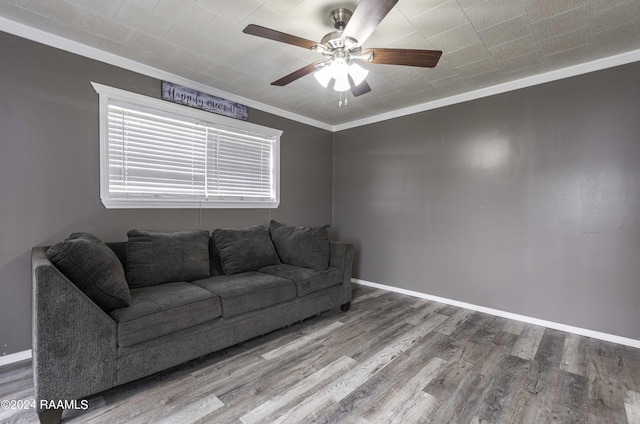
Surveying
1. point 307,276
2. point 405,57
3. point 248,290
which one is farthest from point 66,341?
point 405,57

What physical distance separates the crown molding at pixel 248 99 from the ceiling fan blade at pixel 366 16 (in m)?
2.11

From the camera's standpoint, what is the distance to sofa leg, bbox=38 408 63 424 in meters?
1.49

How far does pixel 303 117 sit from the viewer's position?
429 centimetres

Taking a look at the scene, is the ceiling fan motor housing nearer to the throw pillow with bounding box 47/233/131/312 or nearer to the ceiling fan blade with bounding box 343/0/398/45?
the ceiling fan blade with bounding box 343/0/398/45

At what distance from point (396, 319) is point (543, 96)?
2791mm

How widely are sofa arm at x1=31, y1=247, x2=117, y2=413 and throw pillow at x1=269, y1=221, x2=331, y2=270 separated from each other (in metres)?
1.82

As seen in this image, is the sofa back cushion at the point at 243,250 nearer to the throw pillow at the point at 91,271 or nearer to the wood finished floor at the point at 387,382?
the wood finished floor at the point at 387,382

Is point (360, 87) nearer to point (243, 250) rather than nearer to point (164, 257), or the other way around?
point (243, 250)

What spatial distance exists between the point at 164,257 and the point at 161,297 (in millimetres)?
529

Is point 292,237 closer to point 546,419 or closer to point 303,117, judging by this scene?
point 303,117

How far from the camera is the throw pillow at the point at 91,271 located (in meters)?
1.71

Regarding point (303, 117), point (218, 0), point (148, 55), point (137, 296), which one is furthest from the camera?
point (303, 117)

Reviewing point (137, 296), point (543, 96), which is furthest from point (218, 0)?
point (543, 96)

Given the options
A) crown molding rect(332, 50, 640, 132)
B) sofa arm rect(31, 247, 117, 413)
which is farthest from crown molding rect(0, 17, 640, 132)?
sofa arm rect(31, 247, 117, 413)
